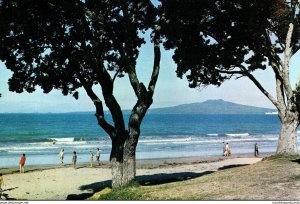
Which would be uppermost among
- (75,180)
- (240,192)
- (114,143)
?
(114,143)

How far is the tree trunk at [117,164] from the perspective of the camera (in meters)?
16.8

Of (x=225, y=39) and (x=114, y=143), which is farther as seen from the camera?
(x=225, y=39)

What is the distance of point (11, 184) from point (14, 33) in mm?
14637

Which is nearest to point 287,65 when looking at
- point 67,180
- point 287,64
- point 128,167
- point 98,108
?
point 287,64

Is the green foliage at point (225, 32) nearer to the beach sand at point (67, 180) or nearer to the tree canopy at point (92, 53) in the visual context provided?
the tree canopy at point (92, 53)

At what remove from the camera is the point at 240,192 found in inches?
473

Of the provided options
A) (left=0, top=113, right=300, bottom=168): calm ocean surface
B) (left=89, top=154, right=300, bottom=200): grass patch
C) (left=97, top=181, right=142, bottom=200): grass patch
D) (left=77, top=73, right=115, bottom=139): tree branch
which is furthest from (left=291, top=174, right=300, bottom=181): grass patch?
(left=0, top=113, right=300, bottom=168): calm ocean surface

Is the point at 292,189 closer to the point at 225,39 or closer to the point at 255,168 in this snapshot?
the point at 255,168

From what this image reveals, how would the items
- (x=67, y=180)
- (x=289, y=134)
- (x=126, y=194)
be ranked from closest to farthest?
1. (x=126, y=194)
2. (x=289, y=134)
3. (x=67, y=180)

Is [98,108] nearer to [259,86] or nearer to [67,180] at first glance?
[259,86]

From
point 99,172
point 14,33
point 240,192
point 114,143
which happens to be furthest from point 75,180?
point 240,192

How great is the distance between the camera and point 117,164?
1692cm

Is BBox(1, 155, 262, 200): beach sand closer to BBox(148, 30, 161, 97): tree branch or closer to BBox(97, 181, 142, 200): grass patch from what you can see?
BBox(97, 181, 142, 200): grass patch

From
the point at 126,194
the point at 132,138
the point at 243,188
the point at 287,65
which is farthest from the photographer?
the point at 287,65
